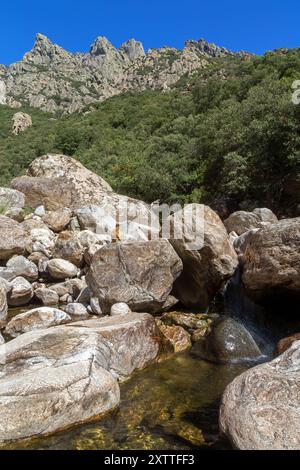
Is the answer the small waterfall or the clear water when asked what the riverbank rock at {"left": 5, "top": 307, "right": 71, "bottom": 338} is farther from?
the small waterfall

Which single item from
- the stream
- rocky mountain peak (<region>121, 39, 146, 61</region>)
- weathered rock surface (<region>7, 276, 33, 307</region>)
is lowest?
the stream

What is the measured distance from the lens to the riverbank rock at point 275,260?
28.7ft

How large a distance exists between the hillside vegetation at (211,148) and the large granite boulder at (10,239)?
12.1 metres

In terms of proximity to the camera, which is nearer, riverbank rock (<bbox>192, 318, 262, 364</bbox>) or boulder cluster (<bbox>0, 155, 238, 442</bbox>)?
boulder cluster (<bbox>0, 155, 238, 442</bbox>)

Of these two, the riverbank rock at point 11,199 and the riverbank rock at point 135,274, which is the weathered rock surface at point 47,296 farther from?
the riverbank rock at point 11,199

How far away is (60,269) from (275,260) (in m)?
6.61

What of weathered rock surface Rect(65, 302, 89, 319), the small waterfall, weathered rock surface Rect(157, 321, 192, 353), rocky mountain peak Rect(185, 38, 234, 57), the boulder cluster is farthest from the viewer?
rocky mountain peak Rect(185, 38, 234, 57)

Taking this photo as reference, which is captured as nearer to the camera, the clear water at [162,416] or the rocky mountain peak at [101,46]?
the clear water at [162,416]

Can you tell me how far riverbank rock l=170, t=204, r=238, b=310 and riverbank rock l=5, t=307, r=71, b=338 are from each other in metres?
3.77

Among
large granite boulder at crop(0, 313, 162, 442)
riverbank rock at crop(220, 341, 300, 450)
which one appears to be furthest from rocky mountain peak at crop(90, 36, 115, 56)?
riverbank rock at crop(220, 341, 300, 450)

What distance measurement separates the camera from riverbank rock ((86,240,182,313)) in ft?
32.9

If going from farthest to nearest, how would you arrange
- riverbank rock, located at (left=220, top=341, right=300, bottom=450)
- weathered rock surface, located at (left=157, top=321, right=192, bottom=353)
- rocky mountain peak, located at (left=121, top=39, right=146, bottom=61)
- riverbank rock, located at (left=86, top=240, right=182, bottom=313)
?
rocky mountain peak, located at (left=121, top=39, right=146, bottom=61)
riverbank rock, located at (left=86, top=240, right=182, bottom=313)
weathered rock surface, located at (left=157, top=321, right=192, bottom=353)
riverbank rock, located at (left=220, top=341, right=300, bottom=450)

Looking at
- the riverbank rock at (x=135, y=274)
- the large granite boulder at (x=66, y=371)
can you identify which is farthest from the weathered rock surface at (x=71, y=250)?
the large granite boulder at (x=66, y=371)

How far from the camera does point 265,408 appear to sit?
4.65 meters
